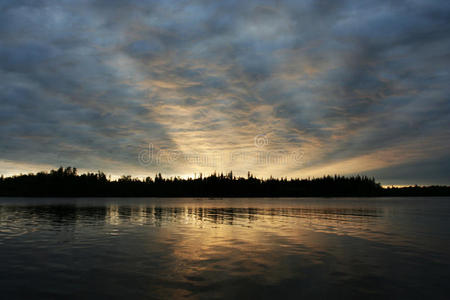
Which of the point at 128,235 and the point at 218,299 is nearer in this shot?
the point at 218,299

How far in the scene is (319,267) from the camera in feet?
64.2

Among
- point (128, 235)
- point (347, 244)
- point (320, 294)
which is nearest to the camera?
point (320, 294)

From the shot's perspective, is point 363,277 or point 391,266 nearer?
point 363,277

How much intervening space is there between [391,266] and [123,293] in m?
17.6

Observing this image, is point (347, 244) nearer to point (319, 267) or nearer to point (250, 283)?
point (319, 267)

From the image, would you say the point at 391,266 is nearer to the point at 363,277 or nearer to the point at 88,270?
the point at 363,277

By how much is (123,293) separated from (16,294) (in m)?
5.19

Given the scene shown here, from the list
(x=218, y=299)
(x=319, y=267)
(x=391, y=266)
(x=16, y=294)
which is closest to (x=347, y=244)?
(x=391, y=266)

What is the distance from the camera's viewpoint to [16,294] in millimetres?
14188

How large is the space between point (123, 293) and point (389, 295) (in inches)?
523

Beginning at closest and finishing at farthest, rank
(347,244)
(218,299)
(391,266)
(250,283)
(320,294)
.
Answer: (218,299) → (320,294) → (250,283) → (391,266) → (347,244)

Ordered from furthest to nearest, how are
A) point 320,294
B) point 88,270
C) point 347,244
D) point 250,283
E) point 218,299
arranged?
1. point 347,244
2. point 88,270
3. point 250,283
4. point 320,294
5. point 218,299

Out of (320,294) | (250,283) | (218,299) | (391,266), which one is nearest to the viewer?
(218,299)

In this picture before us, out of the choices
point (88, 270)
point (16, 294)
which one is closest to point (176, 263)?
point (88, 270)
